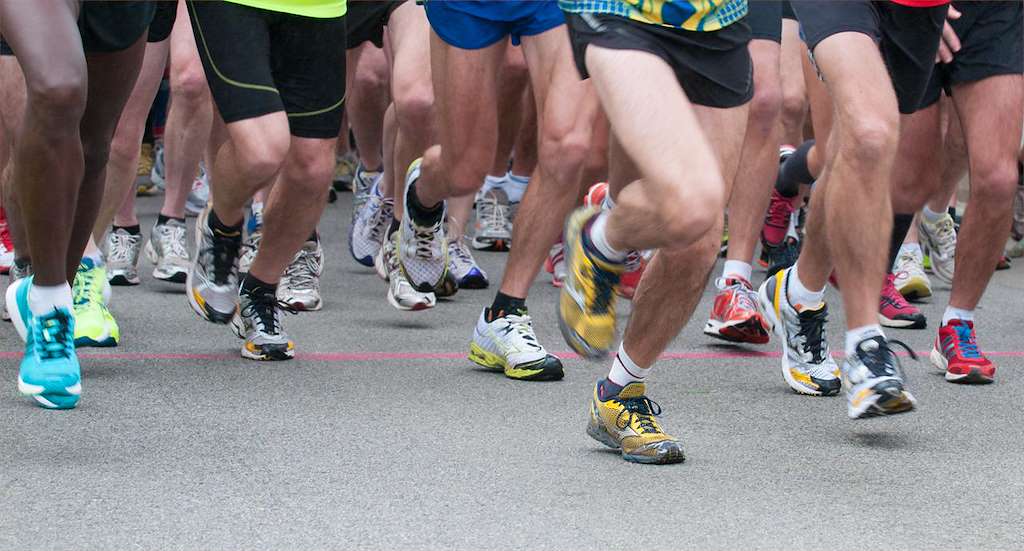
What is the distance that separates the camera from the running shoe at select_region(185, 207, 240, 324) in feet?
16.7

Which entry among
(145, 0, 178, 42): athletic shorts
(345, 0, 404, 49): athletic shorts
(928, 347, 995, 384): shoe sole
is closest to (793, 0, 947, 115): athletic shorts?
(928, 347, 995, 384): shoe sole

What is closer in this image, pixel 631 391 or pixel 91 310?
pixel 631 391

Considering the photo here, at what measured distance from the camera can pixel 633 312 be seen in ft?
13.1

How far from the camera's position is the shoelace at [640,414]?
398 cm

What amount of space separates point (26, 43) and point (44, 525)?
4.33 ft

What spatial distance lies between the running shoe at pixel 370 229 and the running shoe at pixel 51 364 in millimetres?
2938

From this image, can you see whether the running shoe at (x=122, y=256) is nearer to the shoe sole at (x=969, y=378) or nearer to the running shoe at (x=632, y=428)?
the running shoe at (x=632, y=428)

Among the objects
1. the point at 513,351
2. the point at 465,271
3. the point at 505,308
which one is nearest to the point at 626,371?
the point at 513,351

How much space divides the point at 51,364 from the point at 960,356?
9.23ft

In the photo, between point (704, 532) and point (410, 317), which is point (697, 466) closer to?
point (704, 532)

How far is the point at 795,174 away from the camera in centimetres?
656

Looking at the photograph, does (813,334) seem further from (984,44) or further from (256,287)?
(256,287)

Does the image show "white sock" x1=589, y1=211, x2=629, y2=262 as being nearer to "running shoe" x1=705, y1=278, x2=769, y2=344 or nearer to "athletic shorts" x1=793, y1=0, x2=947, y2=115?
"athletic shorts" x1=793, y1=0, x2=947, y2=115

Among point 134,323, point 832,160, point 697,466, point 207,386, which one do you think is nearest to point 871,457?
point 697,466
